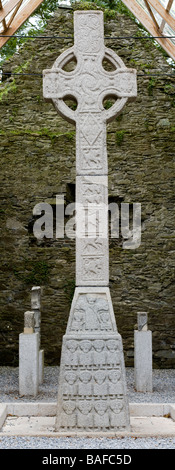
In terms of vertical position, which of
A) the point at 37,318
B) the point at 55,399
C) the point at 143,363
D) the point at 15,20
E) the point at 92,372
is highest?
the point at 15,20

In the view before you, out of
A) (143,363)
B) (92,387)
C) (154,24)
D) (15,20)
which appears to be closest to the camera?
(92,387)

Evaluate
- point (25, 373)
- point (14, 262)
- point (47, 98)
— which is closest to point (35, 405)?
point (25, 373)

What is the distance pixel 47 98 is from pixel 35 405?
2615 mm

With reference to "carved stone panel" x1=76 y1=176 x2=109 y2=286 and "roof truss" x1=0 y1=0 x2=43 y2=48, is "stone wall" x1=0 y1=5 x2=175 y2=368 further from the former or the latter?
"carved stone panel" x1=76 y1=176 x2=109 y2=286

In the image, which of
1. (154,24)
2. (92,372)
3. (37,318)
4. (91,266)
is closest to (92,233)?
(91,266)

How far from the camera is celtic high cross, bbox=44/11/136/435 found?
3.49 m

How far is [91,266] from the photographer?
376 centimetres

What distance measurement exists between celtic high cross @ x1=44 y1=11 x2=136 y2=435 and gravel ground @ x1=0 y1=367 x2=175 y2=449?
18cm

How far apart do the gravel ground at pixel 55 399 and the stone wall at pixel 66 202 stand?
0.87 metres

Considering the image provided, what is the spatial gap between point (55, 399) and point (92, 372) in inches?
99.9

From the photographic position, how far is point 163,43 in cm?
829

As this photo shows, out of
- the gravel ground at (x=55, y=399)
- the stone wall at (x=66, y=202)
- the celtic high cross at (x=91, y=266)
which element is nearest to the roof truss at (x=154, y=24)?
the stone wall at (x=66, y=202)

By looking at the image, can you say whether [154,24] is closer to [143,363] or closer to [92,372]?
[143,363]
